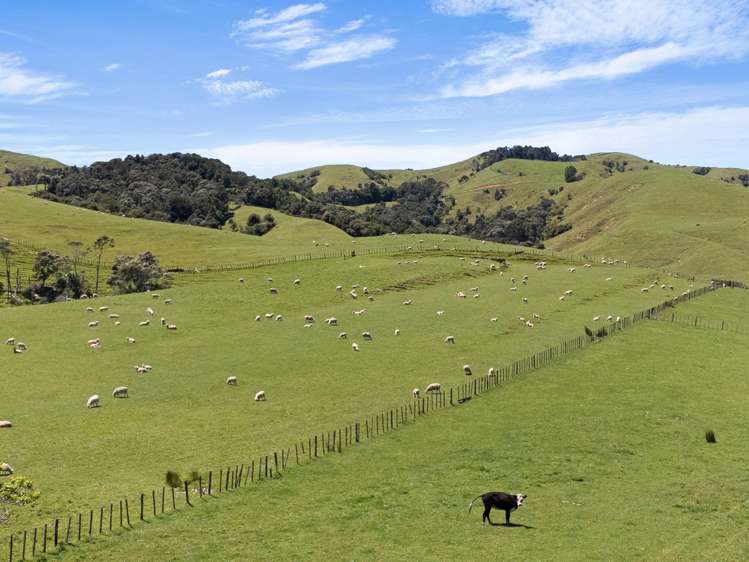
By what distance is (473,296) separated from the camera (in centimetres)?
8731

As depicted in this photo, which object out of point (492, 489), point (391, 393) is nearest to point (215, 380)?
point (391, 393)

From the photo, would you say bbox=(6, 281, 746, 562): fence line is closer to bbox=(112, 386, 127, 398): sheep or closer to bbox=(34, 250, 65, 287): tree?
bbox=(112, 386, 127, 398): sheep

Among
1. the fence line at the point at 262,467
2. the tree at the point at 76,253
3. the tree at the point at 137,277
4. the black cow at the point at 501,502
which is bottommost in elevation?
the fence line at the point at 262,467

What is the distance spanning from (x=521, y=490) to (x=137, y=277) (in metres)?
78.7

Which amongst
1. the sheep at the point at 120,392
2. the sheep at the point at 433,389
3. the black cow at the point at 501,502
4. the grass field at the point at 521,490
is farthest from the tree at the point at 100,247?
the black cow at the point at 501,502

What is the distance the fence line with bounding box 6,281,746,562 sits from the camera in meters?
25.6

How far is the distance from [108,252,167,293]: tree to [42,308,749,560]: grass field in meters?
64.6

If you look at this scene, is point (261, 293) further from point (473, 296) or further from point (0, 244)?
point (0, 244)

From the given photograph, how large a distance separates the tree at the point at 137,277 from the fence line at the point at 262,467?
202 feet

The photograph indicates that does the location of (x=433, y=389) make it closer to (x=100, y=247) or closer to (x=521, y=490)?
(x=521, y=490)

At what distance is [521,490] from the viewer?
32188 mm

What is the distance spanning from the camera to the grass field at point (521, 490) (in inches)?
996

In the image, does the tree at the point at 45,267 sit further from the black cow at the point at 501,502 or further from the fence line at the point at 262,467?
the black cow at the point at 501,502

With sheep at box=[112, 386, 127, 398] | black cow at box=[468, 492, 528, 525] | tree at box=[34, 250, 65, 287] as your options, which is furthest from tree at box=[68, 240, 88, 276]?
black cow at box=[468, 492, 528, 525]
